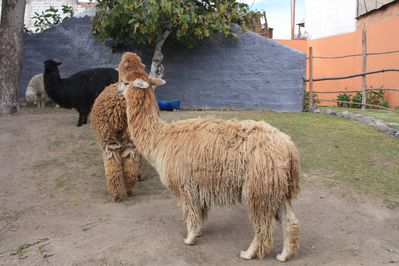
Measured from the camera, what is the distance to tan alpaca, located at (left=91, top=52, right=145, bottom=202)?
546cm

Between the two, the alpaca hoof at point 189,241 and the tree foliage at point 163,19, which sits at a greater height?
the tree foliage at point 163,19

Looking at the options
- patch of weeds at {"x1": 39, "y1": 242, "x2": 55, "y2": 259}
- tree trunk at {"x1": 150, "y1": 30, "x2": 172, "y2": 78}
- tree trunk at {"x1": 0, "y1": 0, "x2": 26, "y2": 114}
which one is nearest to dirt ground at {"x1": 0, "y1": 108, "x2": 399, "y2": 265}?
patch of weeds at {"x1": 39, "y1": 242, "x2": 55, "y2": 259}

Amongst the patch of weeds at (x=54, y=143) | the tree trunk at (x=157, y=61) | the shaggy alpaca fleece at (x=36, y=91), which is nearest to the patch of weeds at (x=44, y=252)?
the patch of weeds at (x=54, y=143)

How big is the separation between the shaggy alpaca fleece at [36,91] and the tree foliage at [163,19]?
1802 millimetres

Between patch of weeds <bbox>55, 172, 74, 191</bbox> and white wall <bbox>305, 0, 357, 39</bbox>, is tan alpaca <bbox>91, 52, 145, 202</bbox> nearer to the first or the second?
patch of weeds <bbox>55, 172, 74, 191</bbox>

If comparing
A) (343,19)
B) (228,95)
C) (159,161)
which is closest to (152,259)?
(159,161)

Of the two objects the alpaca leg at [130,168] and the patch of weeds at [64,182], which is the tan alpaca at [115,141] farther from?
the patch of weeds at [64,182]

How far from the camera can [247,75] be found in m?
11.6

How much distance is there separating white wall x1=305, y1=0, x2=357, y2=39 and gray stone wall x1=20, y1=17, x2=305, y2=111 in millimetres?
9780

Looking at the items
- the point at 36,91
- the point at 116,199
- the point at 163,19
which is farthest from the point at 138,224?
the point at 36,91

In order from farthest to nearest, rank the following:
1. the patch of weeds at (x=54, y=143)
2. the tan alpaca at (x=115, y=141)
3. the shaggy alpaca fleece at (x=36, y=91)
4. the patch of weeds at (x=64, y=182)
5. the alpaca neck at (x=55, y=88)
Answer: the shaggy alpaca fleece at (x=36, y=91) < the alpaca neck at (x=55, y=88) < the patch of weeds at (x=54, y=143) < the patch of weeds at (x=64, y=182) < the tan alpaca at (x=115, y=141)

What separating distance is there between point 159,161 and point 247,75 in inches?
302

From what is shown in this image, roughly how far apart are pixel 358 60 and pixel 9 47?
1092cm

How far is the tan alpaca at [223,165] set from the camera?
3.78 metres
